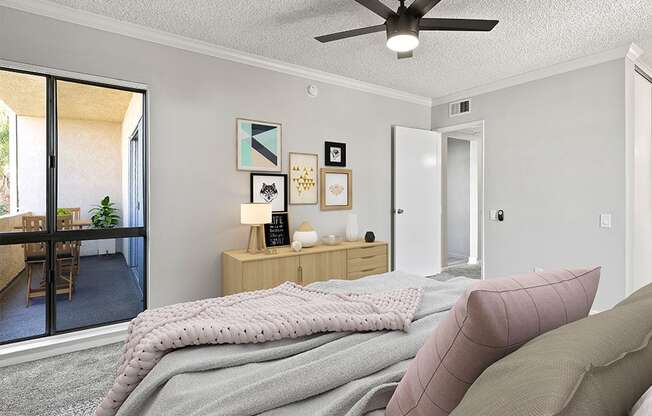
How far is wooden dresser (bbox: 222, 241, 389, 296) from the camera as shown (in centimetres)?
316

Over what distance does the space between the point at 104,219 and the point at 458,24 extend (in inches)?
122

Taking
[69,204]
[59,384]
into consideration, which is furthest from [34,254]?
[59,384]

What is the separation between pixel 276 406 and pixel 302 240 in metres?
2.65

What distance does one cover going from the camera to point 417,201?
4934mm

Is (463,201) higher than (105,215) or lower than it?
higher

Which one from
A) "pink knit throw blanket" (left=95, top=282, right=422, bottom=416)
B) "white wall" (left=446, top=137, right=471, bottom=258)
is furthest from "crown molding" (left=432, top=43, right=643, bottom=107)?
"pink knit throw blanket" (left=95, top=282, right=422, bottom=416)

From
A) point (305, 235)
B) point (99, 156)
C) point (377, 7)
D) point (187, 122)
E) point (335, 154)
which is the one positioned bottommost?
point (305, 235)

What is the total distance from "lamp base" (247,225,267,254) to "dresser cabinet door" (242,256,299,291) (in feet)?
0.80

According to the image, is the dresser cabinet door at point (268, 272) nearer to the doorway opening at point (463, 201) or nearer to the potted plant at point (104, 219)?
the potted plant at point (104, 219)

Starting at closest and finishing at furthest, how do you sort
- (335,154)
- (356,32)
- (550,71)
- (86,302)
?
(356,32), (86,302), (550,71), (335,154)

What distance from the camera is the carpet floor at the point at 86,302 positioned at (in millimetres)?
2693

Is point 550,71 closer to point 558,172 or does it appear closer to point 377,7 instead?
point 558,172

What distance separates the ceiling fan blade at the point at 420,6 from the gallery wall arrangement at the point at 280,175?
1889 millimetres

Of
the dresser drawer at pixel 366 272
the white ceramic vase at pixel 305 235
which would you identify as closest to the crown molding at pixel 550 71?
the dresser drawer at pixel 366 272
